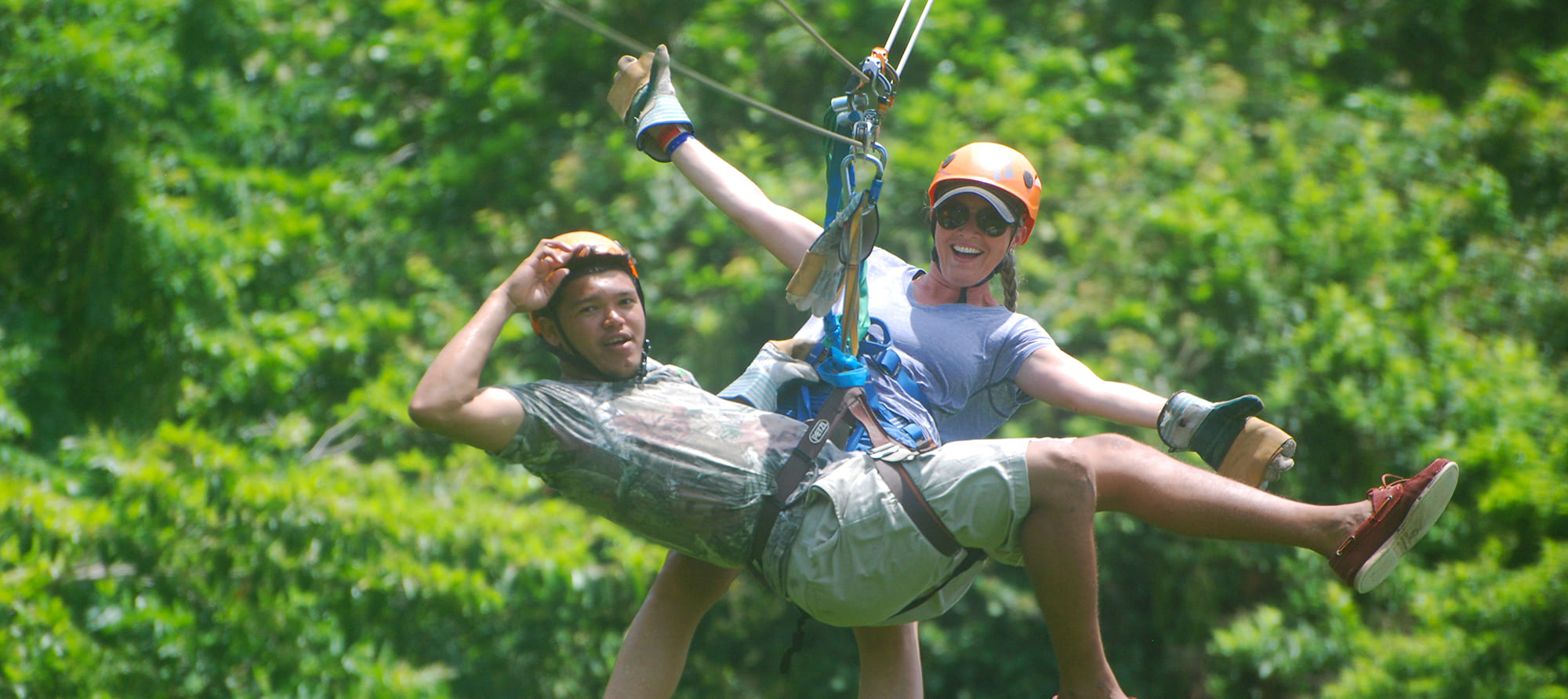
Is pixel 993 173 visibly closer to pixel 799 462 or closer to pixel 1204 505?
pixel 799 462

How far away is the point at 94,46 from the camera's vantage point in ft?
23.5

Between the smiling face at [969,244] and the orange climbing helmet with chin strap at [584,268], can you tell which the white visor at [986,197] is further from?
the orange climbing helmet with chin strap at [584,268]

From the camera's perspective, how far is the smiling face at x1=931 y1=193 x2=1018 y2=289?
3284 mm

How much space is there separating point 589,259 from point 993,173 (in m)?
1.04

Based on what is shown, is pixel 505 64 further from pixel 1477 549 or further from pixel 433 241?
pixel 1477 549

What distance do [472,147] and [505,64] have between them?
66 centimetres

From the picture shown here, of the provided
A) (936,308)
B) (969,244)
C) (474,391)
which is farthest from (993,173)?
(474,391)

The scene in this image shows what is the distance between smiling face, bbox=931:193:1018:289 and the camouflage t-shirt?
66 centimetres

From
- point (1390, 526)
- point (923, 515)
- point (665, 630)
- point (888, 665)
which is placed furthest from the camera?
point (888, 665)

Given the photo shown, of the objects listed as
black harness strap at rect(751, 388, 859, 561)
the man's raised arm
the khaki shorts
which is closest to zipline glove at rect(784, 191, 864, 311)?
black harness strap at rect(751, 388, 859, 561)

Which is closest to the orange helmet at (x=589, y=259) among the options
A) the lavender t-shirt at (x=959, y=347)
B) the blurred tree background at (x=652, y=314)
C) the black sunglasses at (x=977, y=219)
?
the lavender t-shirt at (x=959, y=347)

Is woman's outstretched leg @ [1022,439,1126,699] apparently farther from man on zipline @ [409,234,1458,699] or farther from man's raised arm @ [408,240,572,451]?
man's raised arm @ [408,240,572,451]

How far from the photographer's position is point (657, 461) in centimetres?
285

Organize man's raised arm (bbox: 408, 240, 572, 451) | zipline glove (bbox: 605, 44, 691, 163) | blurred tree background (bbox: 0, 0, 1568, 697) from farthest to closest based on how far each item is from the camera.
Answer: blurred tree background (bbox: 0, 0, 1568, 697), zipline glove (bbox: 605, 44, 691, 163), man's raised arm (bbox: 408, 240, 572, 451)
